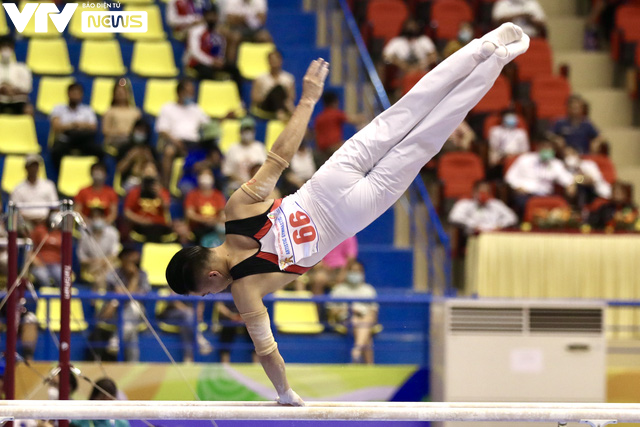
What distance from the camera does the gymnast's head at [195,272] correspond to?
4.56 metres

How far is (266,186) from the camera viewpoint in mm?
4680

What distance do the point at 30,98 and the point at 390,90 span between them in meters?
4.40

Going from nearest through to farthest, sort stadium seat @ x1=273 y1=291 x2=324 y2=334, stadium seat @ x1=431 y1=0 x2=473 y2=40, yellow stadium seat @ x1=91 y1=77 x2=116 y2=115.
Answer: stadium seat @ x1=273 y1=291 x2=324 y2=334, yellow stadium seat @ x1=91 y1=77 x2=116 y2=115, stadium seat @ x1=431 y1=0 x2=473 y2=40

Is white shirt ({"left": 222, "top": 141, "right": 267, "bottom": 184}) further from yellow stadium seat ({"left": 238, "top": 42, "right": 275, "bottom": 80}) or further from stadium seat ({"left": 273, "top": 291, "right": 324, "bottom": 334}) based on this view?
yellow stadium seat ({"left": 238, "top": 42, "right": 275, "bottom": 80})

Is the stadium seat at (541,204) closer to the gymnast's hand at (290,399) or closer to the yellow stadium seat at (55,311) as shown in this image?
the yellow stadium seat at (55,311)

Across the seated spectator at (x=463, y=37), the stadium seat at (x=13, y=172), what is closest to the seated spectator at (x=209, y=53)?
the stadium seat at (x=13, y=172)

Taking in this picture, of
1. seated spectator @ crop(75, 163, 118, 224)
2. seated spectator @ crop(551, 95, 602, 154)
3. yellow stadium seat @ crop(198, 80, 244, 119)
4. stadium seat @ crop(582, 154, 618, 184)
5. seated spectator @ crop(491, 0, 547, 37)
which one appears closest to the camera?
seated spectator @ crop(75, 163, 118, 224)

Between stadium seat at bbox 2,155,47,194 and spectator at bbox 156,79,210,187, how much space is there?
1.37 m

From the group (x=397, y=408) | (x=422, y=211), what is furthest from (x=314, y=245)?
(x=422, y=211)

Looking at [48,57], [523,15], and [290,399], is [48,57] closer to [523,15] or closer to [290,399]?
[523,15]

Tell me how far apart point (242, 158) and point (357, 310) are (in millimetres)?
2202

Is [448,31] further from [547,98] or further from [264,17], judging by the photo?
[264,17]

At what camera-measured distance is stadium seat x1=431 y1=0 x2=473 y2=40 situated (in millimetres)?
12867

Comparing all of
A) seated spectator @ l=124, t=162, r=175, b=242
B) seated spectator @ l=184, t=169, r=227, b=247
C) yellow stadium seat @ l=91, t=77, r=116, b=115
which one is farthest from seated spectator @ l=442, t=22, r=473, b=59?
seated spectator @ l=124, t=162, r=175, b=242
